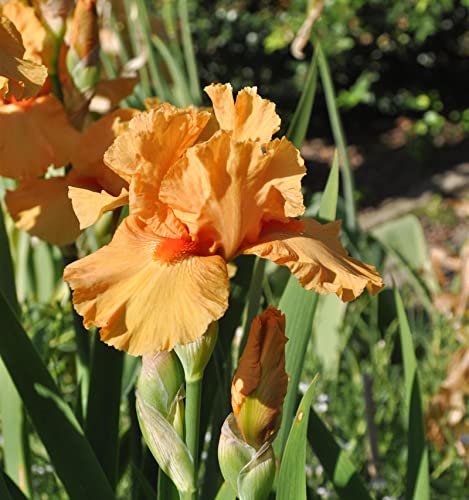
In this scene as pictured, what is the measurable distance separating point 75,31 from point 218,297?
483 millimetres

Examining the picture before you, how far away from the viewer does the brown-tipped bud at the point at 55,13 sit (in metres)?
0.95

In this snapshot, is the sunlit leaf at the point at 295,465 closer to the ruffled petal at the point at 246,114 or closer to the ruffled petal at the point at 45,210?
the ruffled petal at the point at 246,114

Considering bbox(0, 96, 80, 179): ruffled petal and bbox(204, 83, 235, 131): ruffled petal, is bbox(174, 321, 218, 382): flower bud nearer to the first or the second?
bbox(204, 83, 235, 131): ruffled petal

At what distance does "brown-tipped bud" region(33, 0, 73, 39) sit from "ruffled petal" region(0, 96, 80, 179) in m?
0.08

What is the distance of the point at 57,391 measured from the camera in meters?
0.77

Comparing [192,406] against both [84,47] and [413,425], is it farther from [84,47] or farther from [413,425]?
[84,47]

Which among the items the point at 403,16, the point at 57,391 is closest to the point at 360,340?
the point at 57,391

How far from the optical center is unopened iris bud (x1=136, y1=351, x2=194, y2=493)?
2.16ft

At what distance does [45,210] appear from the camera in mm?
878

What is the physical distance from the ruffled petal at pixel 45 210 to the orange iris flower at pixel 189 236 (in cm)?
23

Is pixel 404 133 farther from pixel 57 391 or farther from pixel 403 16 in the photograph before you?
pixel 57 391

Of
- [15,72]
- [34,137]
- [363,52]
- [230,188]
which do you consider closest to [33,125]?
[34,137]

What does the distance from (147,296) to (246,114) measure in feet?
0.62

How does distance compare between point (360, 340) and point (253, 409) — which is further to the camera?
point (360, 340)
